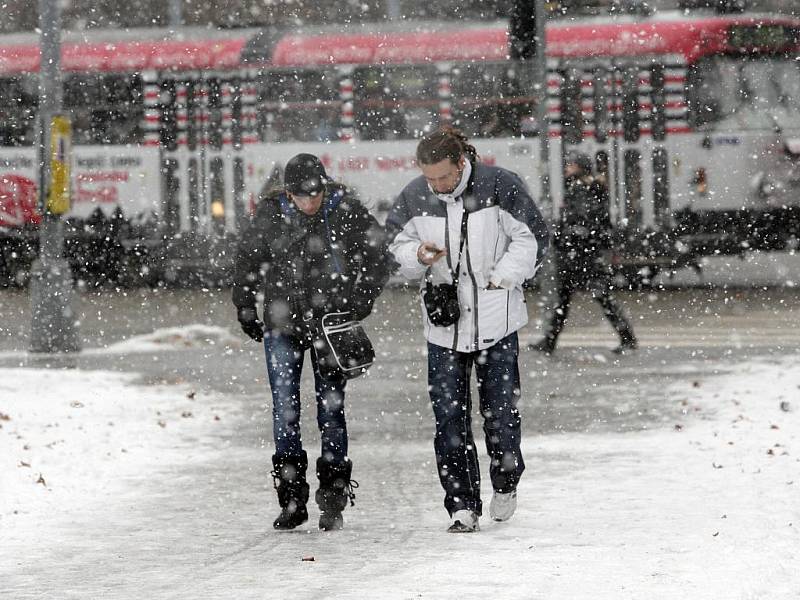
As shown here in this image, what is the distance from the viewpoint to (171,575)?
235 inches

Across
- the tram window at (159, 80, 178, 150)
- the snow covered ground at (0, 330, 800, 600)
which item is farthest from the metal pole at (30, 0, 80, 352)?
the tram window at (159, 80, 178, 150)

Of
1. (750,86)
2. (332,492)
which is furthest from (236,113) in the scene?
(332,492)

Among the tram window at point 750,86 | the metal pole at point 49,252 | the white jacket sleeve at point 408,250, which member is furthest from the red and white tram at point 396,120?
the white jacket sleeve at point 408,250

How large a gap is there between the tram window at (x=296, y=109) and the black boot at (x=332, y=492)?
1613 cm

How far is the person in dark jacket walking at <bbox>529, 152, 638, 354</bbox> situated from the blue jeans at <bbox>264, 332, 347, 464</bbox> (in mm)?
6803

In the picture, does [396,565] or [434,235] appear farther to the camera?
[434,235]

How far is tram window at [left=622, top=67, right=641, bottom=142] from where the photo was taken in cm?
2205

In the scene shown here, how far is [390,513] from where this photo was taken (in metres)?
7.32

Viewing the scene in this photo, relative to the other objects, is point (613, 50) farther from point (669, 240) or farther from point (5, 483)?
point (5, 483)

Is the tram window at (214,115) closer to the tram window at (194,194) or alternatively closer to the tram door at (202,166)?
the tram door at (202,166)

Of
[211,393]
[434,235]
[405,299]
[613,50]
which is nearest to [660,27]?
[613,50]

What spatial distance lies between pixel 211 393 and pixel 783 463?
4876mm

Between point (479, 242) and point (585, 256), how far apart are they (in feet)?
23.5

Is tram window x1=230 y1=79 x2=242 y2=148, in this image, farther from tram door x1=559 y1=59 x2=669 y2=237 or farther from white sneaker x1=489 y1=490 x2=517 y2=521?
white sneaker x1=489 y1=490 x2=517 y2=521
